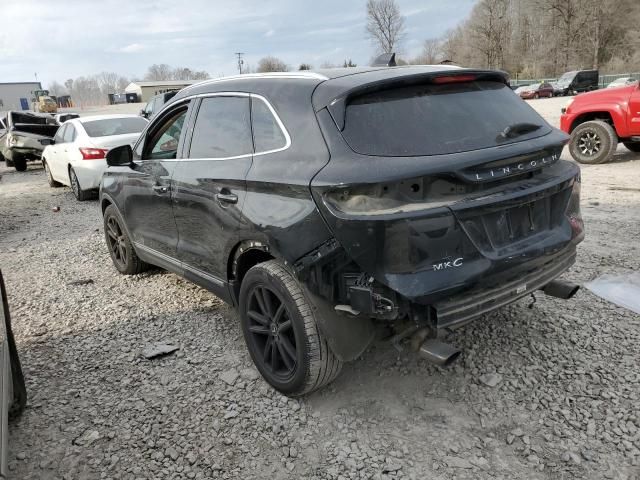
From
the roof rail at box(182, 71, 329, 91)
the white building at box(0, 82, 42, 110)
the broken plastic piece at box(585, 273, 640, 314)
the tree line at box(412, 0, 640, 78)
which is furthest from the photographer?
the white building at box(0, 82, 42, 110)

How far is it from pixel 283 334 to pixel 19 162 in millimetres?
16325

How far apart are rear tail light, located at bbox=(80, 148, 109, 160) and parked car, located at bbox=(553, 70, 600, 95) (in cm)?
4460

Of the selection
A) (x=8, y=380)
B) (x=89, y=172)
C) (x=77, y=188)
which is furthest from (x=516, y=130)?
(x=77, y=188)

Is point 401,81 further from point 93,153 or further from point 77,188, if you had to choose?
point 77,188

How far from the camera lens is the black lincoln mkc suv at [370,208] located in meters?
2.33

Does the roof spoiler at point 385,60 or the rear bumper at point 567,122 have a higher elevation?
the roof spoiler at point 385,60

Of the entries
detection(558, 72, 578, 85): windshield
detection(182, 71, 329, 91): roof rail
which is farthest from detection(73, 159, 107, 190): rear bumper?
detection(558, 72, 578, 85): windshield

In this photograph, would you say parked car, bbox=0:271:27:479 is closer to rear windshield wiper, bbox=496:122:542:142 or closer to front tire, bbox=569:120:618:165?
rear windshield wiper, bbox=496:122:542:142

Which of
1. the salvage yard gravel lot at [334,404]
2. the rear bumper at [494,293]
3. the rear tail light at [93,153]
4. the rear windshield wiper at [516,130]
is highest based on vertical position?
the rear windshield wiper at [516,130]

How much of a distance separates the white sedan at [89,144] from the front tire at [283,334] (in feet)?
22.3

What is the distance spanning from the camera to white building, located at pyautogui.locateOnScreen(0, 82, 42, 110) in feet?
234

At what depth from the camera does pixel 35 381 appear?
134 inches

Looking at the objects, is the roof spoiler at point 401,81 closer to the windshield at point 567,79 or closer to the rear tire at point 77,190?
the rear tire at point 77,190

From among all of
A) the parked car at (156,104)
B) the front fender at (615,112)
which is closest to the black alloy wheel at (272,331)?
the front fender at (615,112)
